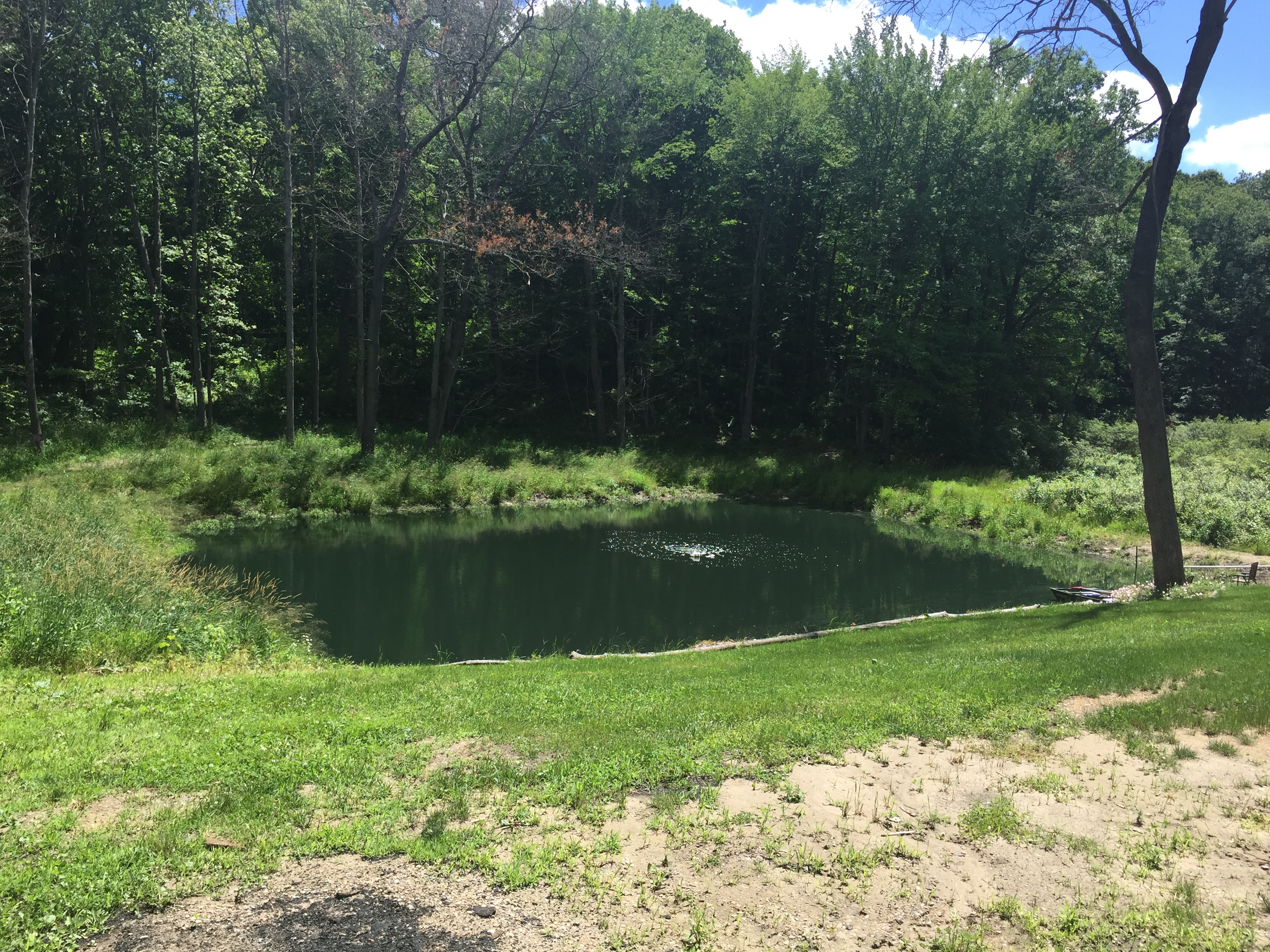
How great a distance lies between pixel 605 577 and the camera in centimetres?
1589

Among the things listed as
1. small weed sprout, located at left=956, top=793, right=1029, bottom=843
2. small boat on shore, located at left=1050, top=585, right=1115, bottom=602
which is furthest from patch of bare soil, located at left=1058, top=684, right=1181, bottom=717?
small boat on shore, located at left=1050, top=585, right=1115, bottom=602

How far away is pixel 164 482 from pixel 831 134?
90.2 ft

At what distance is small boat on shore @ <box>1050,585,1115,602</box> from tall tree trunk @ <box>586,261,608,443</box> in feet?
72.9

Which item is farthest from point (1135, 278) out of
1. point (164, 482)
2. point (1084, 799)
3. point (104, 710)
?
point (164, 482)

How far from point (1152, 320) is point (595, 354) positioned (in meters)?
24.9

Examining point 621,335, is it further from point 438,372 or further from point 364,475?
point 364,475

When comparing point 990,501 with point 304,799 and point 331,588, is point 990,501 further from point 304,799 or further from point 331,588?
point 304,799

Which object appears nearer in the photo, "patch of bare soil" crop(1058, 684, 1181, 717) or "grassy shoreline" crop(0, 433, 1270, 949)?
"grassy shoreline" crop(0, 433, 1270, 949)

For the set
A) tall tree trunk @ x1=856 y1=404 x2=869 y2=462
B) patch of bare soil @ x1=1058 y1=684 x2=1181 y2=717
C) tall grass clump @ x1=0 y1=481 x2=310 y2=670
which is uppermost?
tall tree trunk @ x1=856 y1=404 x2=869 y2=462

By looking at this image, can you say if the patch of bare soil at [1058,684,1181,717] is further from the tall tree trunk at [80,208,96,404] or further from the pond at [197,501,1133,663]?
the tall tree trunk at [80,208,96,404]

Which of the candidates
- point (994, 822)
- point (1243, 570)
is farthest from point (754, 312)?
point (994, 822)

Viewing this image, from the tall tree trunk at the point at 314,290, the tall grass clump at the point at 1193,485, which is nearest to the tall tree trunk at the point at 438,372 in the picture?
the tall tree trunk at the point at 314,290

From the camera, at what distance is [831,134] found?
32.3 meters

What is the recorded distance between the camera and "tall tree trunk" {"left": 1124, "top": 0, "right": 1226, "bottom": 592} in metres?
10.8
